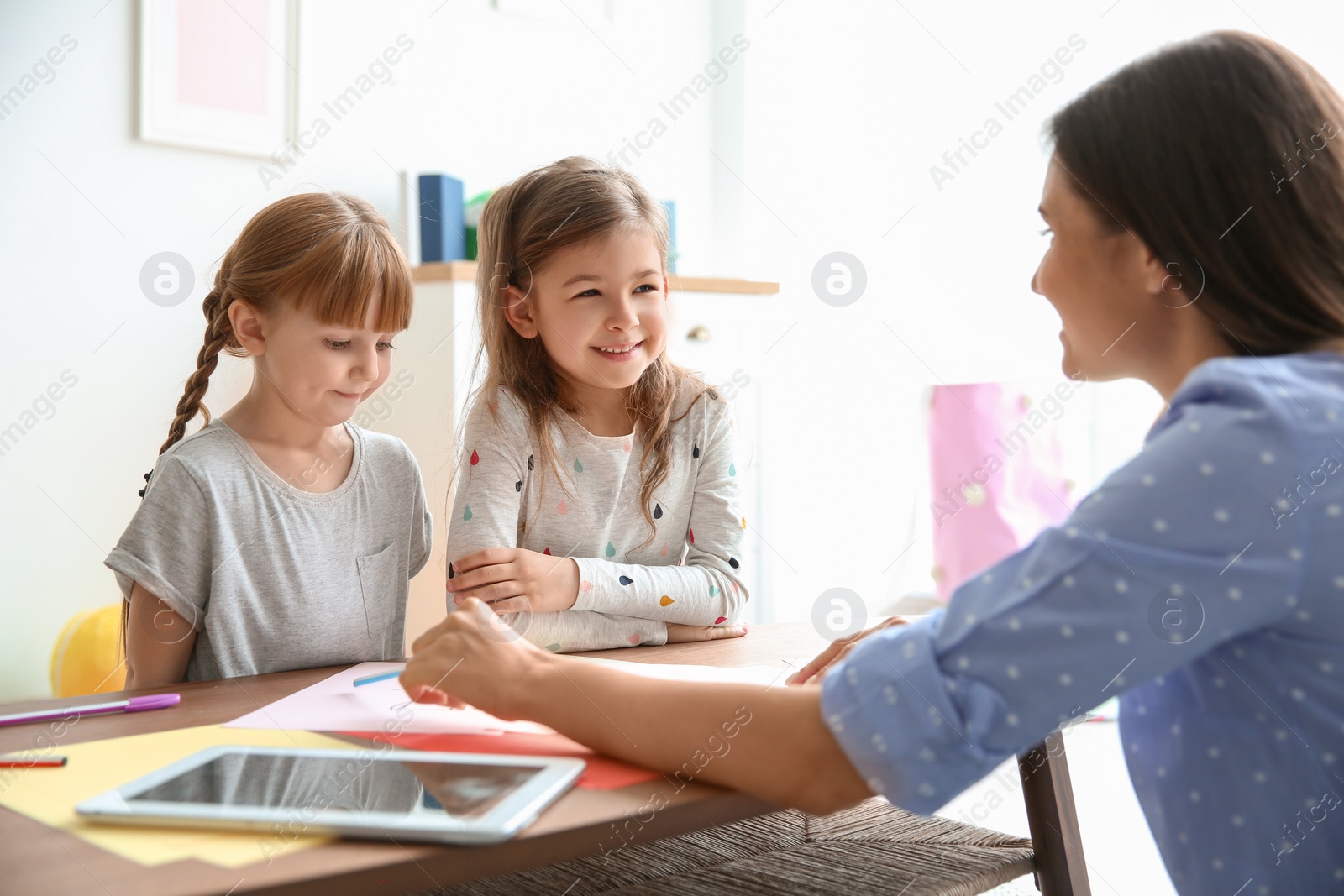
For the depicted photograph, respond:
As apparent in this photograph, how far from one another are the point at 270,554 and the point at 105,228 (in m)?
1.28

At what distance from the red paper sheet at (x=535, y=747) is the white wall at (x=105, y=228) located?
1637 mm

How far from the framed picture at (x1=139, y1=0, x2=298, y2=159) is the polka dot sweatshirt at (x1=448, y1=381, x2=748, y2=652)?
1292 millimetres

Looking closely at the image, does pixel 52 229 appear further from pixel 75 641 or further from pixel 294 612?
pixel 294 612

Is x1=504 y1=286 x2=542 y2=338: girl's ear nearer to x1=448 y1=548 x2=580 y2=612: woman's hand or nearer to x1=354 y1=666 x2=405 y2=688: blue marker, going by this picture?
x1=448 y1=548 x2=580 y2=612: woman's hand

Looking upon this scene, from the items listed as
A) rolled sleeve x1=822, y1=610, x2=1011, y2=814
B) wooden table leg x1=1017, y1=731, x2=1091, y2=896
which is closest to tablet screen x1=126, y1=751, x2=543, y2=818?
rolled sleeve x1=822, y1=610, x2=1011, y2=814

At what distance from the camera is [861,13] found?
9.60ft

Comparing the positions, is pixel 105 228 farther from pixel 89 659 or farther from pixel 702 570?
pixel 702 570

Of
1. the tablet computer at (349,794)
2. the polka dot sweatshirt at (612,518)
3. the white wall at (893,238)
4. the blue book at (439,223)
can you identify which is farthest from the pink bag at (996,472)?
the tablet computer at (349,794)

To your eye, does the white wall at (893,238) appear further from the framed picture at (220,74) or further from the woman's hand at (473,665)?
the woman's hand at (473,665)

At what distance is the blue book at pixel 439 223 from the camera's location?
2363 mm

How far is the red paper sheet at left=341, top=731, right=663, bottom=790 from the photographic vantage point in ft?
2.01

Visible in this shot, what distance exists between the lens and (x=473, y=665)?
701 mm

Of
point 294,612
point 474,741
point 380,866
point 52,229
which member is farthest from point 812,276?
point 380,866

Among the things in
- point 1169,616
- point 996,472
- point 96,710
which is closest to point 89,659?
point 96,710
